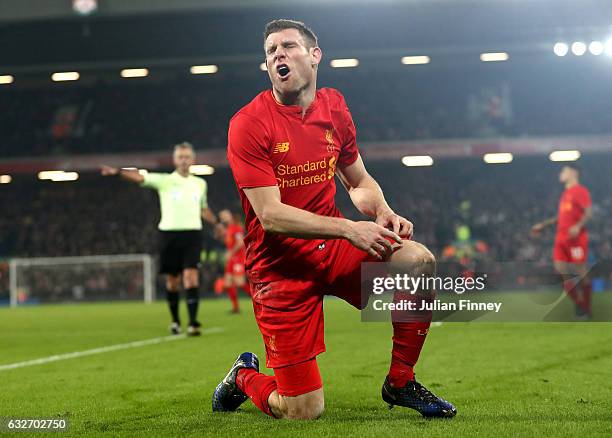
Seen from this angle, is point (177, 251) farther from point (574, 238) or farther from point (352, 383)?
point (574, 238)

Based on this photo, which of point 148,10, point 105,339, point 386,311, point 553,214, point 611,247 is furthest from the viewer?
point 553,214

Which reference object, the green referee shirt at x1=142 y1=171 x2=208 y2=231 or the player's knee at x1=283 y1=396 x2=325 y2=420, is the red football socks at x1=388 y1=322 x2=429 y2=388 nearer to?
the player's knee at x1=283 y1=396 x2=325 y2=420

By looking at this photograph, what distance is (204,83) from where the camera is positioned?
96.6 feet

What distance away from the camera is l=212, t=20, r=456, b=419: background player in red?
12.0 ft

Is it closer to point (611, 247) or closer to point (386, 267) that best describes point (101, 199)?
point (611, 247)

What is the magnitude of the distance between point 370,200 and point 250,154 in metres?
0.69

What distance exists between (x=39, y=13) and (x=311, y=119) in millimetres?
18149

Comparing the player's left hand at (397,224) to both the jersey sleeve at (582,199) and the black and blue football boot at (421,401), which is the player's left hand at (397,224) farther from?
the jersey sleeve at (582,199)

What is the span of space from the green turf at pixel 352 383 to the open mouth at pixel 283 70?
150 cm

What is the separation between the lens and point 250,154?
368 centimetres

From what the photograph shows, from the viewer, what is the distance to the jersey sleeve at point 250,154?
Result: 3652 millimetres

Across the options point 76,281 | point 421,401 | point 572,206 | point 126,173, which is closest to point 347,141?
point 421,401

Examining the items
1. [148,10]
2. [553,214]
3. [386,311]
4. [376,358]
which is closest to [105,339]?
[376,358]

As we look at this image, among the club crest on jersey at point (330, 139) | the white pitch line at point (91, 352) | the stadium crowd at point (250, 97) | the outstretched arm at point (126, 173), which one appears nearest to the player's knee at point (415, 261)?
the club crest on jersey at point (330, 139)
